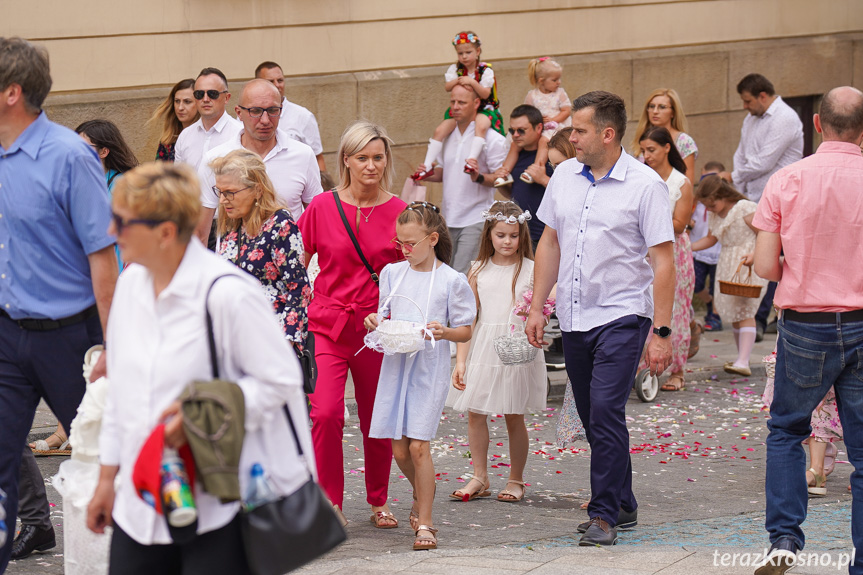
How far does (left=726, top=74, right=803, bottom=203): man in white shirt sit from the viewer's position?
44.2 ft

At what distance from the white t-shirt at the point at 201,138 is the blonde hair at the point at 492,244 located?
6.88ft

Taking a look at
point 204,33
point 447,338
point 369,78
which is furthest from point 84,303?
point 369,78

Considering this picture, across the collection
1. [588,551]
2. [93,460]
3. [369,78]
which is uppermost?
[369,78]

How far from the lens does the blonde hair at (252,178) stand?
616cm

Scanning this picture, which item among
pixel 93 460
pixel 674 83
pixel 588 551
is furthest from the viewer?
pixel 674 83

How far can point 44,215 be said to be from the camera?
466 centimetres

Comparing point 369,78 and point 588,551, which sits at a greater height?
point 369,78

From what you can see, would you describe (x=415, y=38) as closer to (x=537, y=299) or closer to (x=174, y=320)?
(x=537, y=299)

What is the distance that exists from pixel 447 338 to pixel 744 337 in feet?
17.5

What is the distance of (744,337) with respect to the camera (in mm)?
10883

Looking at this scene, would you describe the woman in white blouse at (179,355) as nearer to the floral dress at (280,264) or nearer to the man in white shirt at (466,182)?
the floral dress at (280,264)

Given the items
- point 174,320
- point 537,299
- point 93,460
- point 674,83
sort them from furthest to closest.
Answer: point 674,83, point 537,299, point 93,460, point 174,320

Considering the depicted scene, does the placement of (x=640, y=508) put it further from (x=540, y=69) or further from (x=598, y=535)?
(x=540, y=69)

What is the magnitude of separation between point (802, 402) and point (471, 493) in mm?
2254
